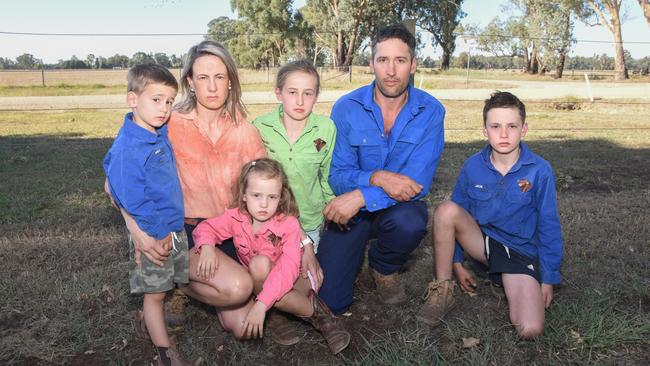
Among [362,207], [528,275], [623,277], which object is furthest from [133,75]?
[623,277]

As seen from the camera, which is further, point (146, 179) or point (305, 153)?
point (305, 153)

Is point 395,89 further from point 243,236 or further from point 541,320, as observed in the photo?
point 541,320

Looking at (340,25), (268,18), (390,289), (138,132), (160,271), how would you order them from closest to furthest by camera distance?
(138,132) → (160,271) → (390,289) → (340,25) → (268,18)

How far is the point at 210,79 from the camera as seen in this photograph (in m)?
2.71

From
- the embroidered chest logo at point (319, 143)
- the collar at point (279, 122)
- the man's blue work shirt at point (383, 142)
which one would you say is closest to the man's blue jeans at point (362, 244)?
the man's blue work shirt at point (383, 142)

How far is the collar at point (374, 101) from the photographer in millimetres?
3152

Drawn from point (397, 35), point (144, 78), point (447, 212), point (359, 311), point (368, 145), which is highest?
point (397, 35)

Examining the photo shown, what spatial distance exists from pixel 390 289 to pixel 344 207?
0.64 m

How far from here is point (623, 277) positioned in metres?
3.35

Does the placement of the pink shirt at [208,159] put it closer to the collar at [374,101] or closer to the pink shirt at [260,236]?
the pink shirt at [260,236]

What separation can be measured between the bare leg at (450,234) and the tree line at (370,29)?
94.9 feet

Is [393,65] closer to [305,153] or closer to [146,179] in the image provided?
[305,153]

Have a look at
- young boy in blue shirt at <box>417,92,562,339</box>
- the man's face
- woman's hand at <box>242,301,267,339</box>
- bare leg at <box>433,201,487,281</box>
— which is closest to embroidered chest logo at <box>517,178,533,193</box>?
young boy in blue shirt at <box>417,92,562,339</box>

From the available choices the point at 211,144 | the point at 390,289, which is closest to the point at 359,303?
the point at 390,289
